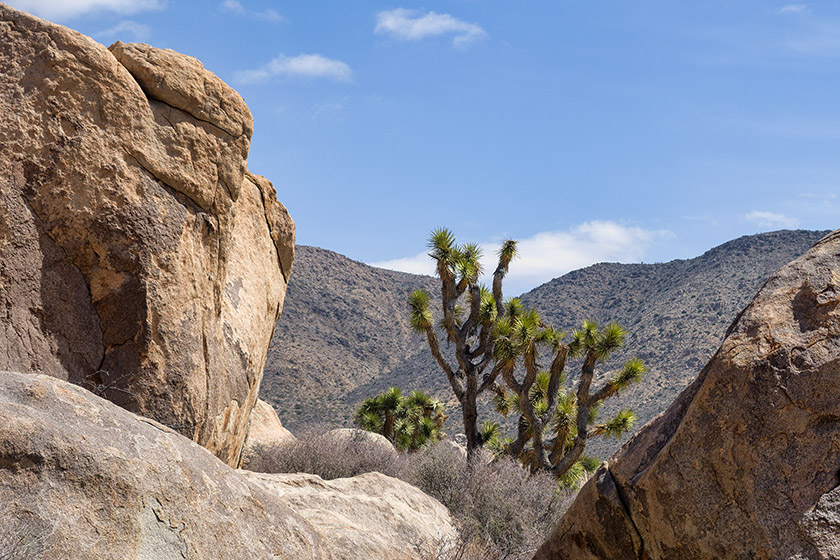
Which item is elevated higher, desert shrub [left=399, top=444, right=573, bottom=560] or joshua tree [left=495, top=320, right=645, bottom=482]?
joshua tree [left=495, top=320, right=645, bottom=482]

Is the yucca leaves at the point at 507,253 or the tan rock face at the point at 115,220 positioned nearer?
the tan rock face at the point at 115,220

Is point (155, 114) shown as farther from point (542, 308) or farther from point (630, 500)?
point (542, 308)

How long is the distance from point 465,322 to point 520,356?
5.62 ft

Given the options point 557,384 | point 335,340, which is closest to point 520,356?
point 557,384

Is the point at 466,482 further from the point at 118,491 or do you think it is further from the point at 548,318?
the point at 548,318

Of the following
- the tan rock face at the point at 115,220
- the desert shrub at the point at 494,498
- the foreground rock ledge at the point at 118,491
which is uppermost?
the tan rock face at the point at 115,220

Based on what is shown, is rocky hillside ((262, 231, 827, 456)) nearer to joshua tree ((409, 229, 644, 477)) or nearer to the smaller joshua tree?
the smaller joshua tree

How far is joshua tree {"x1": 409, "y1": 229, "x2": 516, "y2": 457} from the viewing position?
68.7ft

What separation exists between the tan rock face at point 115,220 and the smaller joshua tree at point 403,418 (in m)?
17.1

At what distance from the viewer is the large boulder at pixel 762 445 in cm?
496

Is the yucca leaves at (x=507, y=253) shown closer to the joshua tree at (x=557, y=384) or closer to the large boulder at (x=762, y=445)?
the joshua tree at (x=557, y=384)

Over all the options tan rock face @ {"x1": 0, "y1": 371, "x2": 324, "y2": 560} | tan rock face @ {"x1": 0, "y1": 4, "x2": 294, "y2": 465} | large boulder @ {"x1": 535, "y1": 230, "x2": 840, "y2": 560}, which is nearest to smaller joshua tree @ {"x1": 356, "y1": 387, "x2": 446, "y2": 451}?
tan rock face @ {"x1": 0, "y1": 4, "x2": 294, "y2": 465}

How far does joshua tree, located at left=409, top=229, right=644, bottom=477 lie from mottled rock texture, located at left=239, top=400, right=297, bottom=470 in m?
4.36

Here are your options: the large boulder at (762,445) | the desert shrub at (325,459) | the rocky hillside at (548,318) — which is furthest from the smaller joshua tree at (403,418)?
the large boulder at (762,445)
